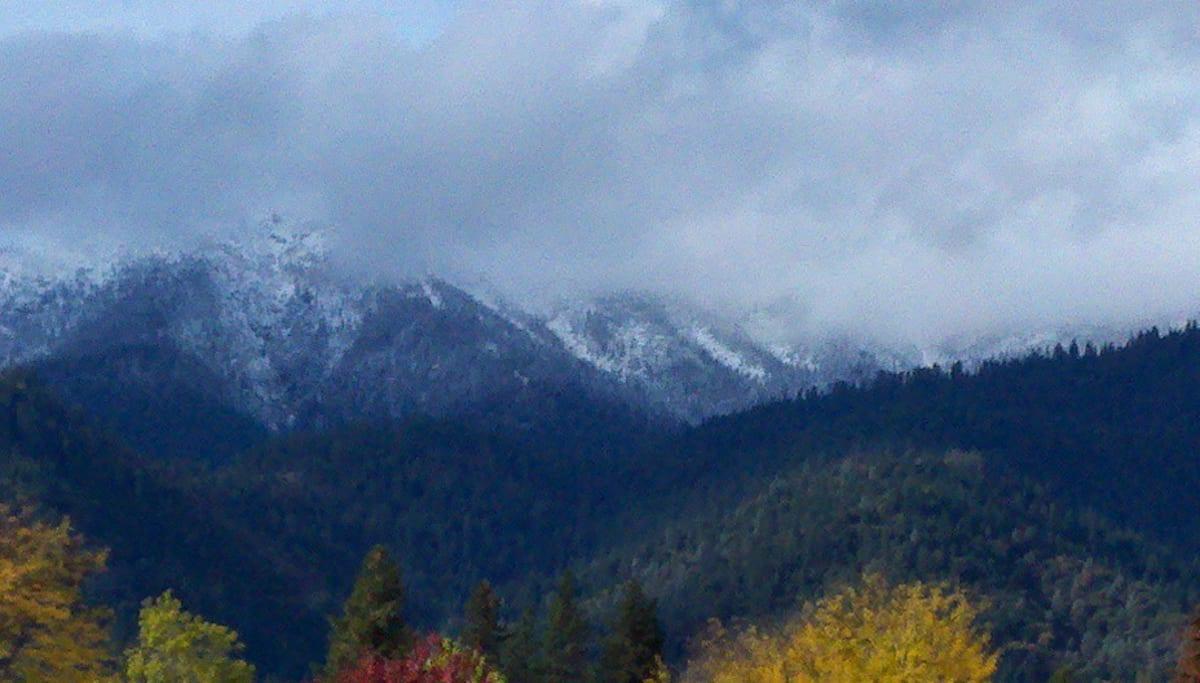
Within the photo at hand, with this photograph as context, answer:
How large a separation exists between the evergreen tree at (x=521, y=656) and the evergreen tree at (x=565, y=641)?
1.09 meters

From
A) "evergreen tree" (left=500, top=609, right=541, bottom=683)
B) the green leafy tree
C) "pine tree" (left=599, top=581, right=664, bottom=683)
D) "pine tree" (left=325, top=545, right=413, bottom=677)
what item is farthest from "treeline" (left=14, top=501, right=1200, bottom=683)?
"evergreen tree" (left=500, top=609, right=541, bottom=683)

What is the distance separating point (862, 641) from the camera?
56.2 metres

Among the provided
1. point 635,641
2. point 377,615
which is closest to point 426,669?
point 377,615

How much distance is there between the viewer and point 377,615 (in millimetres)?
88750

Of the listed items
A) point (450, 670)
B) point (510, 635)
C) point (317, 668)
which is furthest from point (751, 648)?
point (317, 668)

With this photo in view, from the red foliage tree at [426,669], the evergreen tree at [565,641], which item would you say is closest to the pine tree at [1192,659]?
the red foliage tree at [426,669]

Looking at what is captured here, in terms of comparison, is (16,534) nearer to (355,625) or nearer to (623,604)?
(355,625)

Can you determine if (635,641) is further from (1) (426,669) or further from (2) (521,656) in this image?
(1) (426,669)

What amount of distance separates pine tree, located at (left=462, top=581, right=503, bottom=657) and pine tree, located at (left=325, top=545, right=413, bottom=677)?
27523 millimetres

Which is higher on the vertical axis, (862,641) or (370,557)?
(370,557)

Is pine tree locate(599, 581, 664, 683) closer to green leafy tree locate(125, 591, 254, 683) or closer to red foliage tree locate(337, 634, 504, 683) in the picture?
green leafy tree locate(125, 591, 254, 683)

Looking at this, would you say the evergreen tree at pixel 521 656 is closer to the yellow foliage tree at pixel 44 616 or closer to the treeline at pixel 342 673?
Result: the treeline at pixel 342 673

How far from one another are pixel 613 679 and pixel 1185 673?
1658 inches

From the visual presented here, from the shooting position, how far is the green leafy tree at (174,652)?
6700 cm
